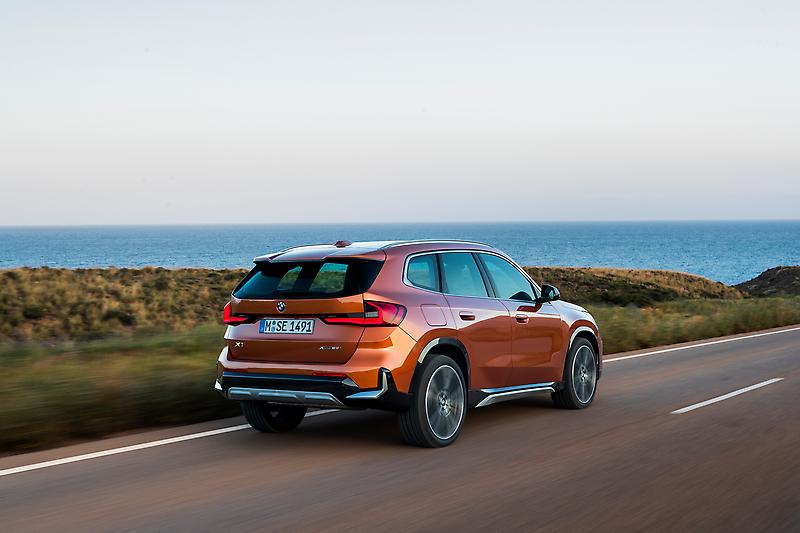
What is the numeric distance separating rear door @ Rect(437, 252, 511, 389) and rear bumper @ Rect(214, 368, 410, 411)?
3.18 ft

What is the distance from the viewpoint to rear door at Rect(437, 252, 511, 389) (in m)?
8.11

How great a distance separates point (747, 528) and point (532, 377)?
377cm

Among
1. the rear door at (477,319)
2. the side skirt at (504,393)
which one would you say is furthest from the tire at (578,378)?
the rear door at (477,319)

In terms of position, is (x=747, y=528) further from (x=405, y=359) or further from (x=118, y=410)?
(x=118, y=410)

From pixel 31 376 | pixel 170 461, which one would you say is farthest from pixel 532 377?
pixel 31 376

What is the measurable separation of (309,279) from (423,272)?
971 mm

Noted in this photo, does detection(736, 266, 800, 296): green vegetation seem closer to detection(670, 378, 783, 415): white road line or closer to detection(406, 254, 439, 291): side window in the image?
detection(670, 378, 783, 415): white road line

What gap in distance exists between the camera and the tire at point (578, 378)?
9.72 metres

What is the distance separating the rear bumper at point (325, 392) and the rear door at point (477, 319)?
0.97 m

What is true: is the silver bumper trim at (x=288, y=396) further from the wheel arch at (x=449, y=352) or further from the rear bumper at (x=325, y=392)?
the wheel arch at (x=449, y=352)

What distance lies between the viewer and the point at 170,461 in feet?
23.8

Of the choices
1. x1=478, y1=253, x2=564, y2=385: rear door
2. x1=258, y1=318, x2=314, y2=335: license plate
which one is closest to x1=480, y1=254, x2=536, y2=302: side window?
x1=478, y1=253, x2=564, y2=385: rear door

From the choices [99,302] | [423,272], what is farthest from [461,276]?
[99,302]

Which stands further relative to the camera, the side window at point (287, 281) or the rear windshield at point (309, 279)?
the side window at point (287, 281)
